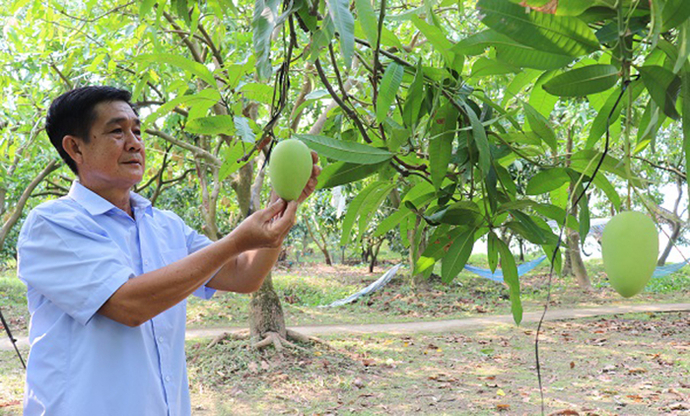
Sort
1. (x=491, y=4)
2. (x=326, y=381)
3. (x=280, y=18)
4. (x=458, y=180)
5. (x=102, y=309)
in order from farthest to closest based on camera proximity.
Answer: (x=326, y=381)
(x=102, y=309)
(x=458, y=180)
(x=280, y=18)
(x=491, y=4)

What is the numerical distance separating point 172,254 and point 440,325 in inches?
199

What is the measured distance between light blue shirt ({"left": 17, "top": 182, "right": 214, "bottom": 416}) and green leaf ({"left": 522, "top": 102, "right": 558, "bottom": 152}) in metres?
0.70

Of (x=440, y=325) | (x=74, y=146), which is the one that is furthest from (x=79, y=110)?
(x=440, y=325)

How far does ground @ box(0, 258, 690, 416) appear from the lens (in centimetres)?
342

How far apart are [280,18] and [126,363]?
78 centimetres

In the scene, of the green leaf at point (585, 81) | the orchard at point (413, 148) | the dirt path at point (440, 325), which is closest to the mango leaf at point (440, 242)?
the orchard at point (413, 148)

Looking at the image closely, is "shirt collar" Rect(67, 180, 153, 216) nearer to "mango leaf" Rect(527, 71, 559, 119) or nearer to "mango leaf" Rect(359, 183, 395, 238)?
"mango leaf" Rect(359, 183, 395, 238)

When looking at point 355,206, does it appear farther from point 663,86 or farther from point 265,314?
point 265,314

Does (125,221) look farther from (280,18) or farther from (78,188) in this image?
(280,18)

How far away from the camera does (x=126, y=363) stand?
3.73ft

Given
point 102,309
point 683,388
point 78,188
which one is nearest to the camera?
point 102,309

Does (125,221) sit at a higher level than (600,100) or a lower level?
lower

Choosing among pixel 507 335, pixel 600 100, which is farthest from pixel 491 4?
pixel 507 335

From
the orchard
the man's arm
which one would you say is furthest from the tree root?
the man's arm
